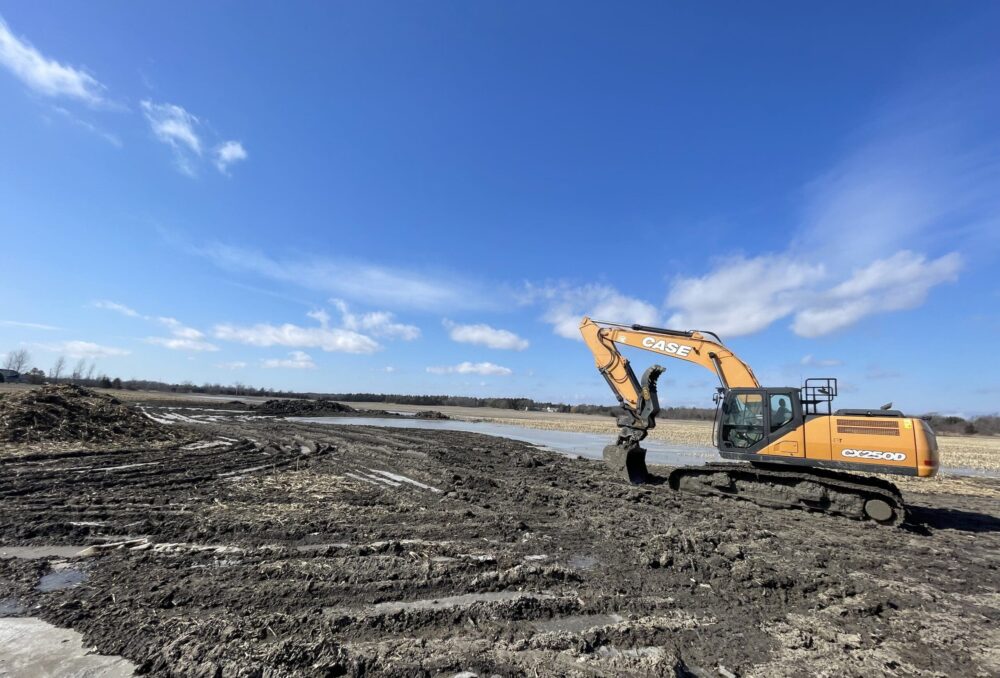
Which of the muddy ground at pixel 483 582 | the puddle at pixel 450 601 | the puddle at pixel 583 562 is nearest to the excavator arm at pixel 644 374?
the muddy ground at pixel 483 582

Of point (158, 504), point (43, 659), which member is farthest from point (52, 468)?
point (43, 659)

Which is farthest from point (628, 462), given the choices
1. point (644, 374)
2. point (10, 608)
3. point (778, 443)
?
point (10, 608)

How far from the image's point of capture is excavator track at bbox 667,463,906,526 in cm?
939

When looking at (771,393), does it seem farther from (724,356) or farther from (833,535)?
(833,535)

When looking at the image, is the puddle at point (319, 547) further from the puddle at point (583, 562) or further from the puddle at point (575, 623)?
the puddle at point (575, 623)

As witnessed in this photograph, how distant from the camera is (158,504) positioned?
8352mm

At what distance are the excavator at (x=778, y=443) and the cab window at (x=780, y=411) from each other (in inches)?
0.7

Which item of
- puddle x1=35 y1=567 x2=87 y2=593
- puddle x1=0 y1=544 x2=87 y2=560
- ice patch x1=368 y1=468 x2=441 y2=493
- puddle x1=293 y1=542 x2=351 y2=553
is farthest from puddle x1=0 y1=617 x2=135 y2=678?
ice patch x1=368 y1=468 x2=441 y2=493

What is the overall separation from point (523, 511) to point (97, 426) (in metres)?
16.2

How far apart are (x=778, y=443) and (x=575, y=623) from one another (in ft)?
25.2

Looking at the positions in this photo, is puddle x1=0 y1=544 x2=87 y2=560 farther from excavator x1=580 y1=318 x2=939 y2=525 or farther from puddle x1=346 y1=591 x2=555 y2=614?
excavator x1=580 y1=318 x2=939 y2=525

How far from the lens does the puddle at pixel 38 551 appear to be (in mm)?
5871

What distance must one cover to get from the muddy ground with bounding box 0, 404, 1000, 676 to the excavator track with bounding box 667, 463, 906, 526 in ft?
1.16

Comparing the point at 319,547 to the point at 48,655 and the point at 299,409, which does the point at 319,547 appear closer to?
the point at 48,655
